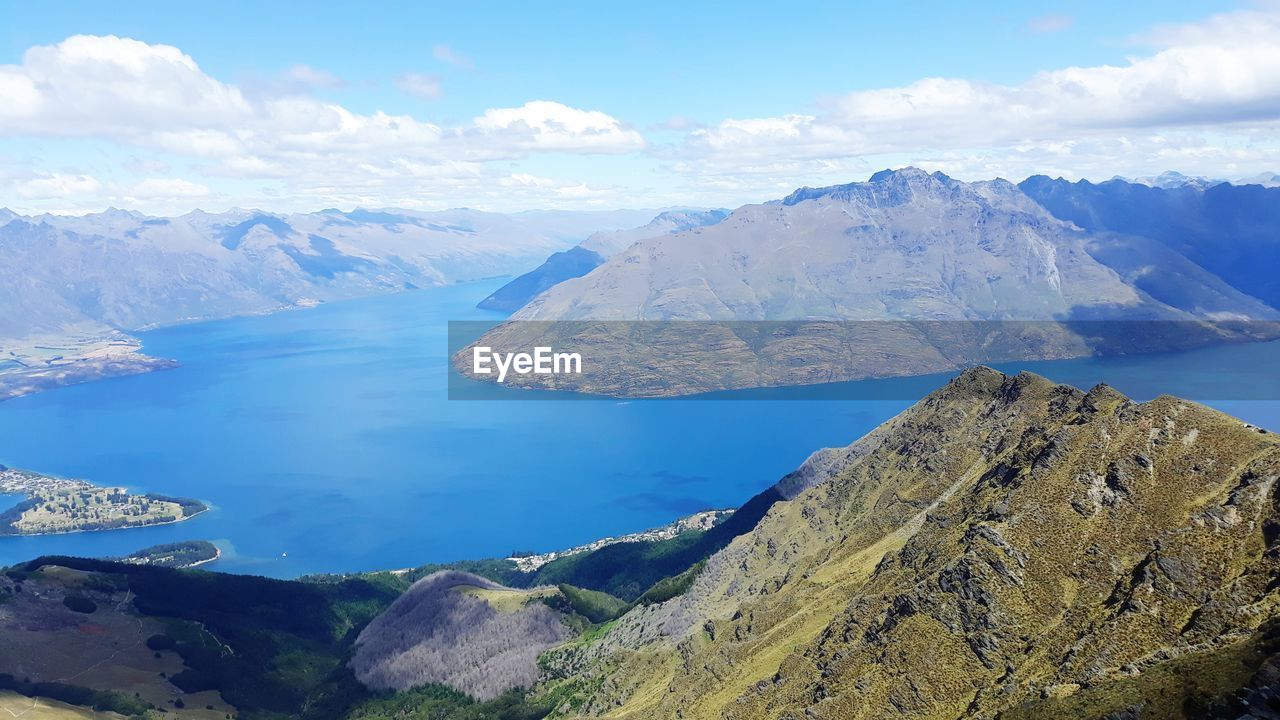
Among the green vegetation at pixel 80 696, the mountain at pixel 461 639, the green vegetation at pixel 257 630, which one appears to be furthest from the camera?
the mountain at pixel 461 639

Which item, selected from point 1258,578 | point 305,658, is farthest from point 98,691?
point 1258,578

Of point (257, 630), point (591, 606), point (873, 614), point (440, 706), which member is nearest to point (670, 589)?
point (591, 606)

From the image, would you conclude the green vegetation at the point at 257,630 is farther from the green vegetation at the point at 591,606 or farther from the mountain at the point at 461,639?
the green vegetation at the point at 591,606

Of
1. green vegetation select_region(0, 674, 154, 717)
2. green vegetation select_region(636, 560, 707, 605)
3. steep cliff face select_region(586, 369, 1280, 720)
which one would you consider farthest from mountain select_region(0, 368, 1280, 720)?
green vegetation select_region(636, 560, 707, 605)

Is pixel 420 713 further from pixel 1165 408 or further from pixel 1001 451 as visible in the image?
pixel 1165 408

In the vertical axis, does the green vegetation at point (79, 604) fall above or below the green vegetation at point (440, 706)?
above

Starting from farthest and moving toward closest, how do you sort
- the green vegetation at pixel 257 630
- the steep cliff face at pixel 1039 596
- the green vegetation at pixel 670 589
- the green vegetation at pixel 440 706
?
1. the green vegetation at pixel 257 630
2. the green vegetation at pixel 670 589
3. the green vegetation at pixel 440 706
4. the steep cliff face at pixel 1039 596

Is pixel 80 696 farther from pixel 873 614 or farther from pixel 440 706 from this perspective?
pixel 873 614

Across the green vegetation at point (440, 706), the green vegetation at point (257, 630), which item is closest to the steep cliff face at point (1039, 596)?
the green vegetation at point (440, 706)
